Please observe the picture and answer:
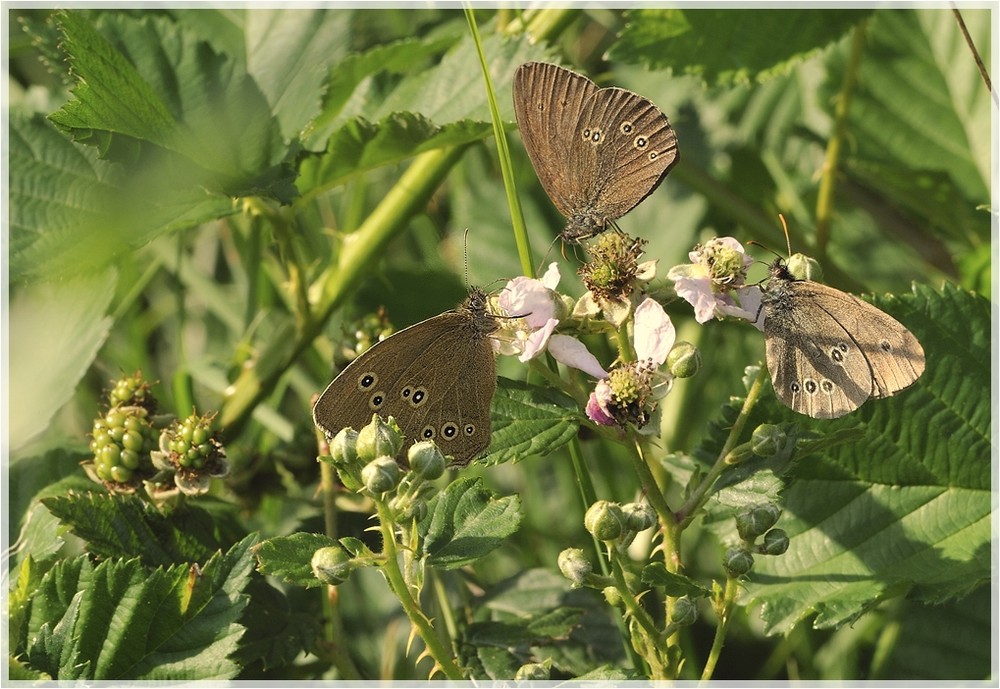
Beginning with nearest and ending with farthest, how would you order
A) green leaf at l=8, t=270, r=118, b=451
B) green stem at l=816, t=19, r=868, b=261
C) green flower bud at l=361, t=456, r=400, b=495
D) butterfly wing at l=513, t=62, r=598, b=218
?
green flower bud at l=361, t=456, r=400, b=495, butterfly wing at l=513, t=62, r=598, b=218, green leaf at l=8, t=270, r=118, b=451, green stem at l=816, t=19, r=868, b=261

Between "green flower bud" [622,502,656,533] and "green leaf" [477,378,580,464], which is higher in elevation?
"green leaf" [477,378,580,464]

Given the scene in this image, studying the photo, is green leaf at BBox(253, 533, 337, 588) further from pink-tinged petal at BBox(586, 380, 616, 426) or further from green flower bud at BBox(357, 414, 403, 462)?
pink-tinged petal at BBox(586, 380, 616, 426)

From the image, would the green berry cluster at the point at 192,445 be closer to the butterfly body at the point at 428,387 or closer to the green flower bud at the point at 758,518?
the butterfly body at the point at 428,387

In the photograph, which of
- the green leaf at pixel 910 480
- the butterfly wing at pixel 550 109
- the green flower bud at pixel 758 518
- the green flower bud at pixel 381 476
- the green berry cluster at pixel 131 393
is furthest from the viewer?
the green berry cluster at pixel 131 393

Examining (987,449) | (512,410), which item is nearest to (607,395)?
(512,410)

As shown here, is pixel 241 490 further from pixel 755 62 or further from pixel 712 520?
pixel 755 62

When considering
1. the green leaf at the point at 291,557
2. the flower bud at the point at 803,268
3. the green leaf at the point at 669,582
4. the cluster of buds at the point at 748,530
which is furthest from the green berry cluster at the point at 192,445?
the flower bud at the point at 803,268

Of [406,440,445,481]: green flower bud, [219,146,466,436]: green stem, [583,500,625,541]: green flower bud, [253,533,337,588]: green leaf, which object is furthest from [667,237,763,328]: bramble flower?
[219,146,466,436]: green stem
